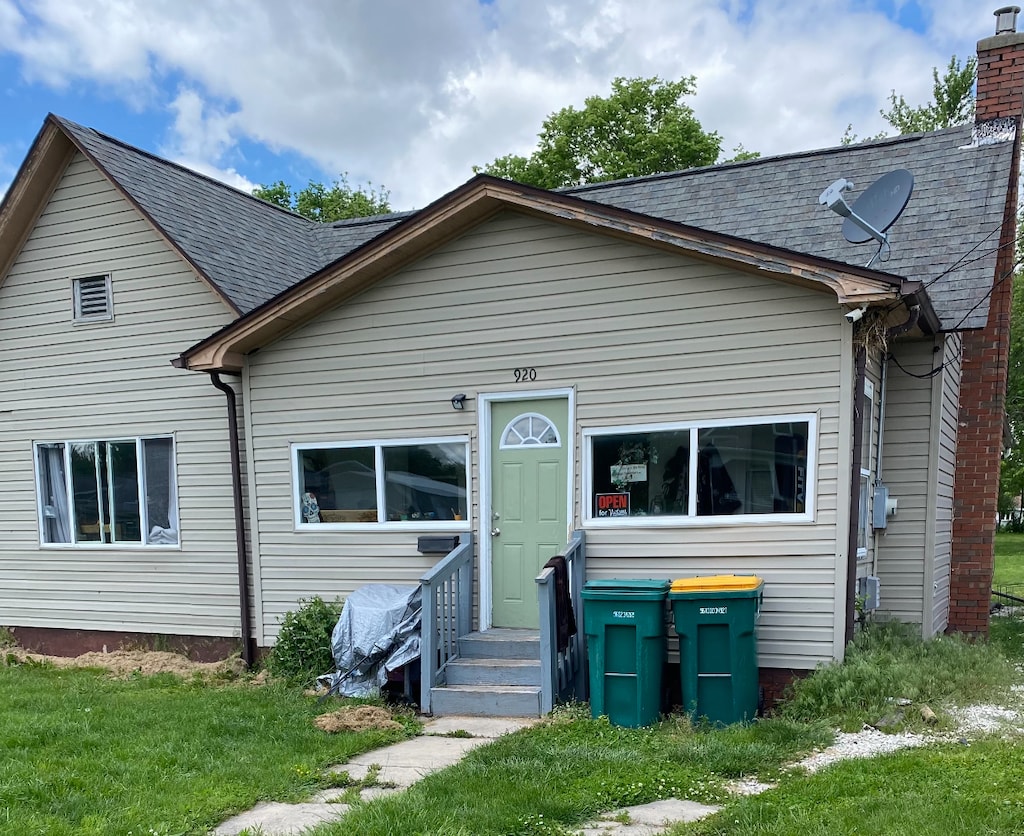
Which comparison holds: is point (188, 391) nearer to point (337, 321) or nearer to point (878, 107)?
point (337, 321)

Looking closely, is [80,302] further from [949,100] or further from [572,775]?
[949,100]

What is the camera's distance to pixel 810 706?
18.4 feet

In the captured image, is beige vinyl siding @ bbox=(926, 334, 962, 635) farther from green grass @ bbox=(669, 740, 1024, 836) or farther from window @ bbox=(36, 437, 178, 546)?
window @ bbox=(36, 437, 178, 546)

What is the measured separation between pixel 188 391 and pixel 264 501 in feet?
6.04

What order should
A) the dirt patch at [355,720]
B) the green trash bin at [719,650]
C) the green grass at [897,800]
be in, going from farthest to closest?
the dirt patch at [355,720], the green trash bin at [719,650], the green grass at [897,800]

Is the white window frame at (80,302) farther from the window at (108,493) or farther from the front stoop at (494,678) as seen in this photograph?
the front stoop at (494,678)

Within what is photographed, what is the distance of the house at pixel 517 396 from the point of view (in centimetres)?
627

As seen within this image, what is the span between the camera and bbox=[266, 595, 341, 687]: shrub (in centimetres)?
751

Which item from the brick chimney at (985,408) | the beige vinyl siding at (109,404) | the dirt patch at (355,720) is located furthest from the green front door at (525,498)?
the brick chimney at (985,408)

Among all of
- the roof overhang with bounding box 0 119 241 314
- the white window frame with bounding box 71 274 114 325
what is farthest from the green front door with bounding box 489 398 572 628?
the white window frame with bounding box 71 274 114 325

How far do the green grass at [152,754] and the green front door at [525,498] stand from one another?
154 cm

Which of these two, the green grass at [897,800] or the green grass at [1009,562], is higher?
the green grass at [897,800]

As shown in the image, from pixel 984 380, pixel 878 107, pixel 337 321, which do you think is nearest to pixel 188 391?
pixel 337 321

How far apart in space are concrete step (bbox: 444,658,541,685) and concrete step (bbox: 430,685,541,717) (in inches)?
2.1
